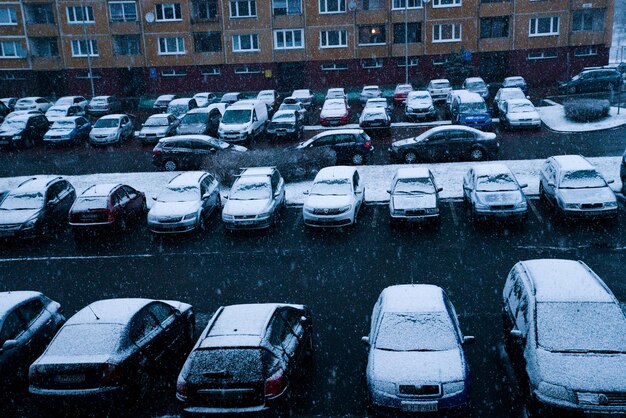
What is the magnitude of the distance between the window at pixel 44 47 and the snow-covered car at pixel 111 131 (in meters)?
24.4

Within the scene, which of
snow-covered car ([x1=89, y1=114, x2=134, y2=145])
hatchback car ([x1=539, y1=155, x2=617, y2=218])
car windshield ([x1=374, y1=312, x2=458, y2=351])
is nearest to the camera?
car windshield ([x1=374, y1=312, x2=458, y2=351])

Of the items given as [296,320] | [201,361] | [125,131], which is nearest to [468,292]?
[296,320]

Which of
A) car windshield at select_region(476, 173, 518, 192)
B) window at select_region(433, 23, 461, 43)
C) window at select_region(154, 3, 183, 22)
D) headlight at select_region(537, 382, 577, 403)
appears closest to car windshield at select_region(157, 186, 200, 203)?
car windshield at select_region(476, 173, 518, 192)

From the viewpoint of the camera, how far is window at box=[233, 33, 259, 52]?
49969mm

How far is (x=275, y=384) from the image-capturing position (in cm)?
862

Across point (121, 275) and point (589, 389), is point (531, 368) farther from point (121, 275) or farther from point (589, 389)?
point (121, 275)

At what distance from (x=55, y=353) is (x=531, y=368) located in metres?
7.00

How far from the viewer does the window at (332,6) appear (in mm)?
48656

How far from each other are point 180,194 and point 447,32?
1407 inches

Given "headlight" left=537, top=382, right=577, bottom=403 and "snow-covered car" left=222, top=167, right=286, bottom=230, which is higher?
"snow-covered car" left=222, top=167, right=286, bottom=230

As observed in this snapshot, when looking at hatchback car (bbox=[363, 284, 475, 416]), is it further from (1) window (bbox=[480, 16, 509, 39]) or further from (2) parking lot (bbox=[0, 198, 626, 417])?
(1) window (bbox=[480, 16, 509, 39])

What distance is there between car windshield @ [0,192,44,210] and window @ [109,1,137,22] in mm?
35003

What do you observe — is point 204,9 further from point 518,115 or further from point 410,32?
point 518,115

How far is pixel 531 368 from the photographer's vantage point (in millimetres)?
8711
